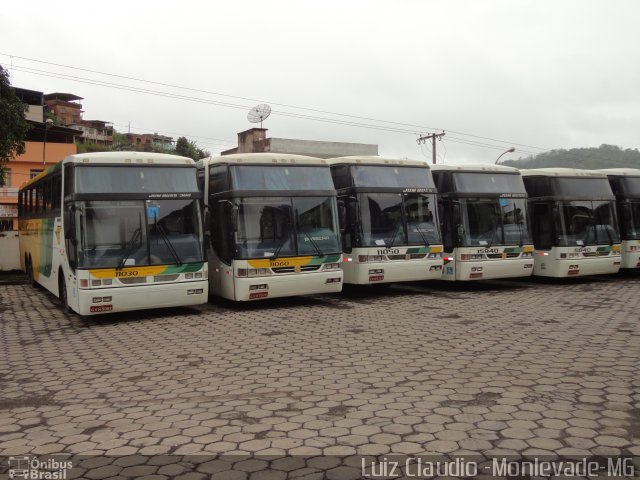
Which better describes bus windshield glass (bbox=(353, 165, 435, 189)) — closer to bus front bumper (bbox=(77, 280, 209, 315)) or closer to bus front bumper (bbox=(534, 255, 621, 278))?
bus front bumper (bbox=(534, 255, 621, 278))

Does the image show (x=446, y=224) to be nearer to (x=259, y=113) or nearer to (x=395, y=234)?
(x=395, y=234)

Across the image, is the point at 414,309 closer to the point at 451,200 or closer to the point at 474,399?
the point at 451,200

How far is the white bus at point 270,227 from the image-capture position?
1140 centimetres

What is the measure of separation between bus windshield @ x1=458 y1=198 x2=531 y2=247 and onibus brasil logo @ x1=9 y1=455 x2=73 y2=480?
1133cm

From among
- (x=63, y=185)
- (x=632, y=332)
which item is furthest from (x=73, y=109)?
(x=632, y=332)

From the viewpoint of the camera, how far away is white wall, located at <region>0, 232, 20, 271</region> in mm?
22094

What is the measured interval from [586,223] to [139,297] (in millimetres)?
11323

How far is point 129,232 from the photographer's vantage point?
10469 millimetres

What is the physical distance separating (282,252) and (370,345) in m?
4.28

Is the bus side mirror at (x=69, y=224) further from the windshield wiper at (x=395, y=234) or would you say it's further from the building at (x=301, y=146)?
the building at (x=301, y=146)

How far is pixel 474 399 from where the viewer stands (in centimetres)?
526

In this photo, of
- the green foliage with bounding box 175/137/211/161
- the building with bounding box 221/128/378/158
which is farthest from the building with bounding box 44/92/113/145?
the building with bounding box 221/128/378/158

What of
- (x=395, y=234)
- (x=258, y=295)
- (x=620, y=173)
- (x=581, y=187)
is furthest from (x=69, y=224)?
(x=620, y=173)

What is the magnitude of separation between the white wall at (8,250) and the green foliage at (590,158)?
53.5m
